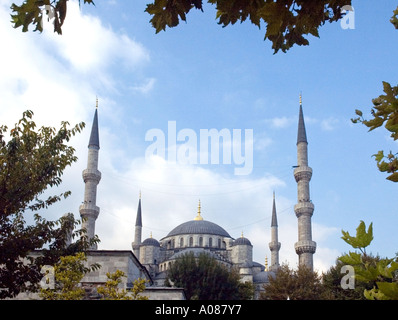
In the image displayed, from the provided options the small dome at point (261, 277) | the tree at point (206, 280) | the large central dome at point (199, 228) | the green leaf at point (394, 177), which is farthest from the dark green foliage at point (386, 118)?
the large central dome at point (199, 228)

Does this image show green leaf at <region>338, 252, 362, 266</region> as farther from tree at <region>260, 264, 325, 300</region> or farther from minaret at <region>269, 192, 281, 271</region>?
minaret at <region>269, 192, 281, 271</region>

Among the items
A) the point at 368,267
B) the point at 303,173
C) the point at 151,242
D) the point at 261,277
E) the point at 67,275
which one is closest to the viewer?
the point at 368,267

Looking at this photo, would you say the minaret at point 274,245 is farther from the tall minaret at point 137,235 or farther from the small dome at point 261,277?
the tall minaret at point 137,235

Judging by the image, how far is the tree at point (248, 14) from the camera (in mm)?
2721

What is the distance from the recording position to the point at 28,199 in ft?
39.5

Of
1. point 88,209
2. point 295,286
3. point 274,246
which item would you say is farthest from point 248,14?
point 274,246

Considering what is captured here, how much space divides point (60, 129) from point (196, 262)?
3014 cm

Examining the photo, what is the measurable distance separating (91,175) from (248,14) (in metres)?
39.0

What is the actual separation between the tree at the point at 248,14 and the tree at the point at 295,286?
31126mm

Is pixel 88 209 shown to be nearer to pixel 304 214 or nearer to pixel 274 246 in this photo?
pixel 304 214

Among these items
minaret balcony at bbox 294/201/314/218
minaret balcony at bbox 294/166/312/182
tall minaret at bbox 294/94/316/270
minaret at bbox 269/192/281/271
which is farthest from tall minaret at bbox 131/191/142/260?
minaret balcony at bbox 294/166/312/182
